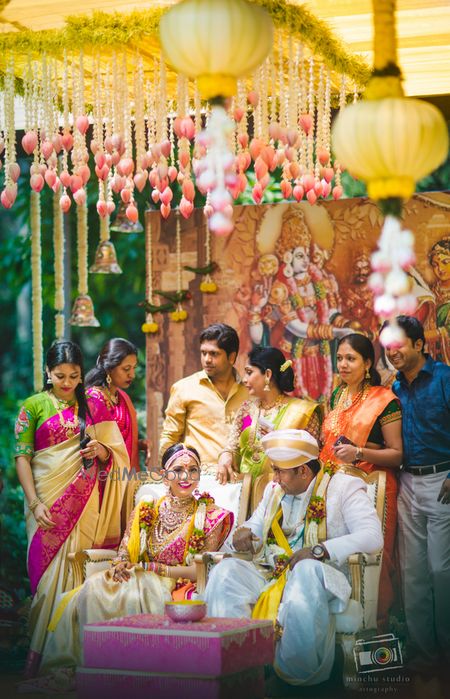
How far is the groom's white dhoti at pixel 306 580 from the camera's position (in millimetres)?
5535

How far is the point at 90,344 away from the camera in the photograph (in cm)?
920

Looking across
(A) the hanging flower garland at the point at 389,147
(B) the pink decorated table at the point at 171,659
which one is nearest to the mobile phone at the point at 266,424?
(B) the pink decorated table at the point at 171,659

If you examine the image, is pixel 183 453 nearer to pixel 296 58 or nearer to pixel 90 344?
pixel 296 58

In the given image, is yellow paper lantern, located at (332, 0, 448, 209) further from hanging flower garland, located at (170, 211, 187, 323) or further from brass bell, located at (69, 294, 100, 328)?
hanging flower garland, located at (170, 211, 187, 323)

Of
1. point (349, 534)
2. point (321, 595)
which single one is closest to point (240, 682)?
point (321, 595)

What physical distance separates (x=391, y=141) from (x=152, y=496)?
Result: 11.7 ft

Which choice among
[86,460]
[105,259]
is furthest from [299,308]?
[86,460]

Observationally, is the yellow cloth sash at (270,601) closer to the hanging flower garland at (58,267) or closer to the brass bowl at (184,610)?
the brass bowl at (184,610)

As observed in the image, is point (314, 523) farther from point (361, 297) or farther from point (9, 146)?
point (9, 146)

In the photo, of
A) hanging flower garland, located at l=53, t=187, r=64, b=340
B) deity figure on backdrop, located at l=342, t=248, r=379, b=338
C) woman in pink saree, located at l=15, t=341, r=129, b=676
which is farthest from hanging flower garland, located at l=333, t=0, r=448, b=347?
hanging flower garland, located at l=53, t=187, r=64, b=340

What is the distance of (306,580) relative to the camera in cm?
561

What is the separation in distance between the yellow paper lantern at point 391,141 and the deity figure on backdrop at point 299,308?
457 centimetres

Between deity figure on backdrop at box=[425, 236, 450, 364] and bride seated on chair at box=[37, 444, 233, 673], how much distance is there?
2226 millimetres

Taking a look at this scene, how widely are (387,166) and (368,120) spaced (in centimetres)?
14
